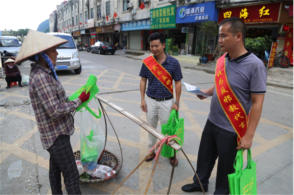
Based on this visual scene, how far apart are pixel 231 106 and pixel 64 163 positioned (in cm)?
151

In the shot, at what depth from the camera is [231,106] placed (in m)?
1.73

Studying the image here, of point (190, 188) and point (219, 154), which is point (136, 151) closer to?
point (190, 188)

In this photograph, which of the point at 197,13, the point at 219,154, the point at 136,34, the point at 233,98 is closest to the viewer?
the point at 233,98

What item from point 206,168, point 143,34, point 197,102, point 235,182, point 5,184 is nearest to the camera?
point 235,182

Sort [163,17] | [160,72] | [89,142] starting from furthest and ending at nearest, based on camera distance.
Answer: [163,17] < [160,72] < [89,142]

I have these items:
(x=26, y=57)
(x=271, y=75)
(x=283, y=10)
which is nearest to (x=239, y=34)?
(x=26, y=57)

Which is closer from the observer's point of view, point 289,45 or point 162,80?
point 162,80

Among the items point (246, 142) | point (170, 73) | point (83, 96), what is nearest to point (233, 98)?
point (246, 142)

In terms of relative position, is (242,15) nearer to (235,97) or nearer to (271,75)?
(271,75)

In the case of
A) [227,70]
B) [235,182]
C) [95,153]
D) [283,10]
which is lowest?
[95,153]

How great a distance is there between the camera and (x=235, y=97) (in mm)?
1682

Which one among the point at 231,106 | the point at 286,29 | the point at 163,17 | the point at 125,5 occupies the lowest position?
the point at 231,106

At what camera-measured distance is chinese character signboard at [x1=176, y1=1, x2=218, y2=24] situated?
1191 cm

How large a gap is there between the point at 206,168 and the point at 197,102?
3.43 metres
